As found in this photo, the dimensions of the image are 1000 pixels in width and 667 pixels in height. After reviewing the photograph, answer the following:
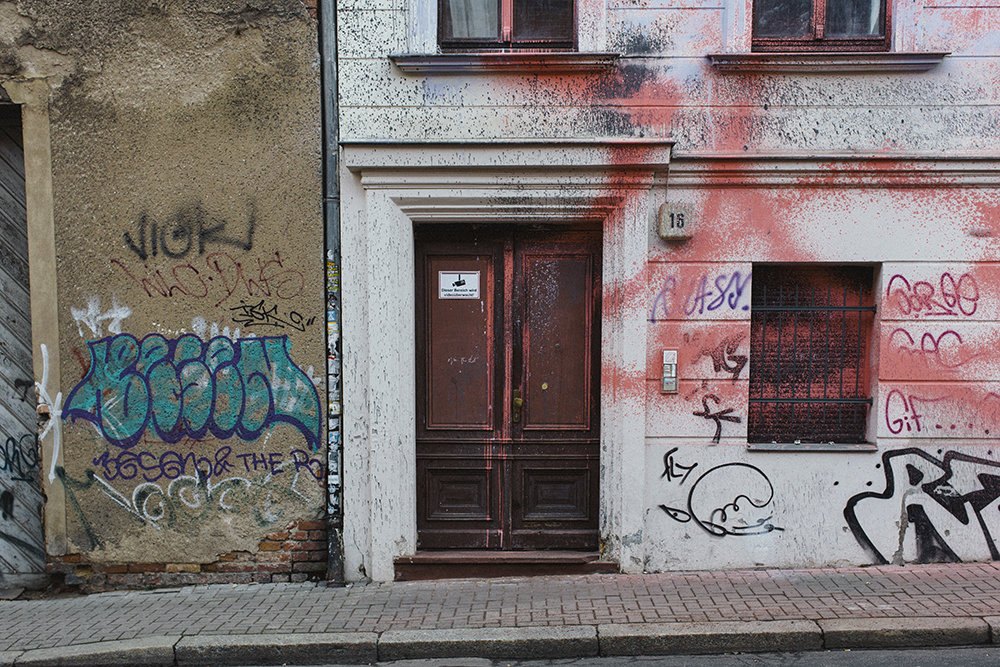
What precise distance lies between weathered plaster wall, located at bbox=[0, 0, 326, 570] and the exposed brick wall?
0.24 feet

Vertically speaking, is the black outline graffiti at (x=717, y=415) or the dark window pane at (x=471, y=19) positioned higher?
the dark window pane at (x=471, y=19)

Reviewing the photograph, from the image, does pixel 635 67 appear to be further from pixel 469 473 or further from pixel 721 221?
pixel 469 473

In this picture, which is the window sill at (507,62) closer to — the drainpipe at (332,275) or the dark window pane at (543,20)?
the dark window pane at (543,20)

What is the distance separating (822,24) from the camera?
500 cm

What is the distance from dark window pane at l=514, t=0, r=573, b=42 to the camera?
5.05 meters

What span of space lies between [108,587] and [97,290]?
2.19m

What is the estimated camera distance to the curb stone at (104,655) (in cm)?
403

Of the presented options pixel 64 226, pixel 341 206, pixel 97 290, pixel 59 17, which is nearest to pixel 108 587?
pixel 97 290

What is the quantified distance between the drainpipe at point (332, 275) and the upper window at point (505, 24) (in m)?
0.83

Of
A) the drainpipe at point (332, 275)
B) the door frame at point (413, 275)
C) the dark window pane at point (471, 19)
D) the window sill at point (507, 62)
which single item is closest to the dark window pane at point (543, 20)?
the dark window pane at point (471, 19)

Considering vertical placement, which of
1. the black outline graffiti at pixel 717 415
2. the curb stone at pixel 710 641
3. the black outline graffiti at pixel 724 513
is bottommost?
the curb stone at pixel 710 641

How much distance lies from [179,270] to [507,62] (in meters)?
2.78

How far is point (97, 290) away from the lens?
4.92 meters

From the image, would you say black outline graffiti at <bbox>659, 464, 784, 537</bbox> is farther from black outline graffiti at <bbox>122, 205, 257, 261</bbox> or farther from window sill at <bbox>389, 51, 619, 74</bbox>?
black outline graffiti at <bbox>122, 205, 257, 261</bbox>
